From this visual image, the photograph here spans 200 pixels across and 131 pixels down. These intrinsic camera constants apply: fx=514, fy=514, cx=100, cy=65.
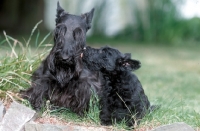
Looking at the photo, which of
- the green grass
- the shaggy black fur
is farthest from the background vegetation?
the shaggy black fur

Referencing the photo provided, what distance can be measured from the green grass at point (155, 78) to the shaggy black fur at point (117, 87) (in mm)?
116

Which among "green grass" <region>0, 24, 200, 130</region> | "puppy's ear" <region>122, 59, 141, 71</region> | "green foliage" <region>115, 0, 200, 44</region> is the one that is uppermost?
"green foliage" <region>115, 0, 200, 44</region>

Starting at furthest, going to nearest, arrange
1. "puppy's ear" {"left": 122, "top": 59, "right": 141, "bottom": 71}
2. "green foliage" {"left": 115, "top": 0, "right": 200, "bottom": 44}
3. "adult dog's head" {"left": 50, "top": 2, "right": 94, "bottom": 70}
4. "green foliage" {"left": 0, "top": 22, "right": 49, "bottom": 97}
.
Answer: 1. "green foliage" {"left": 115, "top": 0, "right": 200, "bottom": 44}
2. "green foliage" {"left": 0, "top": 22, "right": 49, "bottom": 97}
3. "puppy's ear" {"left": 122, "top": 59, "right": 141, "bottom": 71}
4. "adult dog's head" {"left": 50, "top": 2, "right": 94, "bottom": 70}

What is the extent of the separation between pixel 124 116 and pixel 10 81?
57.7 inches

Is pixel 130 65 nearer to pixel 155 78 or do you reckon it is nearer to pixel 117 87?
pixel 117 87

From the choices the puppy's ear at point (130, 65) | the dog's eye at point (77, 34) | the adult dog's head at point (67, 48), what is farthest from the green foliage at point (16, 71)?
the puppy's ear at point (130, 65)

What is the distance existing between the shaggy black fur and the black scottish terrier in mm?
192

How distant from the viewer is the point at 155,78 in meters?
10.3

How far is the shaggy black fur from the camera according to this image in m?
6.02

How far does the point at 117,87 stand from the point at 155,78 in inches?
171

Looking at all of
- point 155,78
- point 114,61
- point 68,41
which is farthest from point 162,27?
point 68,41

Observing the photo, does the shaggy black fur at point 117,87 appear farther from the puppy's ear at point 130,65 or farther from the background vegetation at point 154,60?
the background vegetation at point 154,60

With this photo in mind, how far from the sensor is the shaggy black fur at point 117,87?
602cm

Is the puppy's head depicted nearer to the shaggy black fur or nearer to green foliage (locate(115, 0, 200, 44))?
the shaggy black fur
